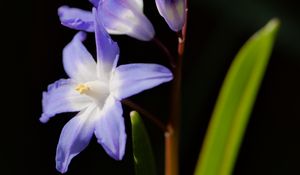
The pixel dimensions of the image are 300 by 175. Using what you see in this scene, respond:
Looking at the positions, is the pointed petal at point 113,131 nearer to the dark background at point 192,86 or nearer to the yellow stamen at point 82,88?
the yellow stamen at point 82,88

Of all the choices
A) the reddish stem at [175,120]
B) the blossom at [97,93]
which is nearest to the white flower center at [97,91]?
the blossom at [97,93]

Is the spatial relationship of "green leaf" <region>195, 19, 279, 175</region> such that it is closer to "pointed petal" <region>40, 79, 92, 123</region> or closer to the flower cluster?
the flower cluster

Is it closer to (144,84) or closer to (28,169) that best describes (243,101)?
(144,84)

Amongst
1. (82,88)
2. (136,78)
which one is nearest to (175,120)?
(136,78)

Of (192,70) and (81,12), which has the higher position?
(81,12)

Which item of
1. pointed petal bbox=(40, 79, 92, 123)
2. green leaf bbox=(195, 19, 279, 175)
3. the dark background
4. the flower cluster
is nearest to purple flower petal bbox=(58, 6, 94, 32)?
the flower cluster

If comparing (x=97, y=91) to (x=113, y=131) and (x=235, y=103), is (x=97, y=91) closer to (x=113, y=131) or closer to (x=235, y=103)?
(x=113, y=131)

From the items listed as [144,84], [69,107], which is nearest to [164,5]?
[144,84]

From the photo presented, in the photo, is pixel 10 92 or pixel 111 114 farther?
pixel 10 92
